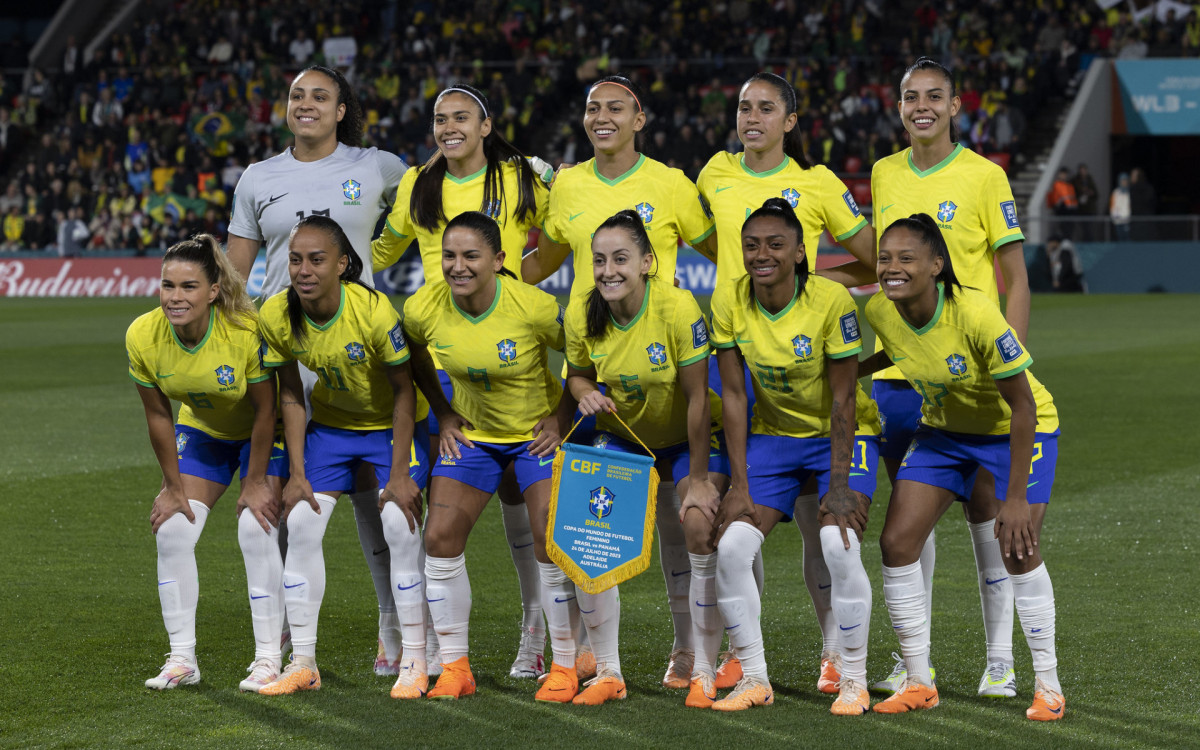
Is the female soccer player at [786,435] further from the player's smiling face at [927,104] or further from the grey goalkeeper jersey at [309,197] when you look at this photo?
the grey goalkeeper jersey at [309,197]

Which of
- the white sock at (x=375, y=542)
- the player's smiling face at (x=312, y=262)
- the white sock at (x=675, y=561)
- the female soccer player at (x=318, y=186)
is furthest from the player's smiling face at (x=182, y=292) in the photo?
the white sock at (x=675, y=561)

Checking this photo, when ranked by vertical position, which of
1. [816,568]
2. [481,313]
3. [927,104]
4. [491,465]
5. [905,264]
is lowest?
[816,568]

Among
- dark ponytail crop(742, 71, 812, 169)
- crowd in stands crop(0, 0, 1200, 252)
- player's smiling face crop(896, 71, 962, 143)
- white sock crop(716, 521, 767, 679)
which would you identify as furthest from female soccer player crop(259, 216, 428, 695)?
crowd in stands crop(0, 0, 1200, 252)

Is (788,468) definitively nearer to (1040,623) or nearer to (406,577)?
(1040,623)

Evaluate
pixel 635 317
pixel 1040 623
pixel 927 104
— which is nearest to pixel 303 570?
pixel 635 317

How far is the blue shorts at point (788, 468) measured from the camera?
4.63 m

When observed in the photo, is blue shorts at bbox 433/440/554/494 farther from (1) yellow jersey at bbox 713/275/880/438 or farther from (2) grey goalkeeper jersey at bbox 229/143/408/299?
(2) grey goalkeeper jersey at bbox 229/143/408/299

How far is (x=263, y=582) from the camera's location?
488cm

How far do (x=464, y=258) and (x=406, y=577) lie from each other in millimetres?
1126

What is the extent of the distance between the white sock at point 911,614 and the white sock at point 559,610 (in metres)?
1.09

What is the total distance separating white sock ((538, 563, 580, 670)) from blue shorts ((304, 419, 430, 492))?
58 cm

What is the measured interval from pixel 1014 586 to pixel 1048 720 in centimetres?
45

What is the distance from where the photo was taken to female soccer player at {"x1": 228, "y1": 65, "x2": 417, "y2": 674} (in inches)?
212

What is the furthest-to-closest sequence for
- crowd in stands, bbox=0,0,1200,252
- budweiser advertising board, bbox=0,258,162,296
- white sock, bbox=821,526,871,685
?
1. crowd in stands, bbox=0,0,1200,252
2. budweiser advertising board, bbox=0,258,162,296
3. white sock, bbox=821,526,871,685
